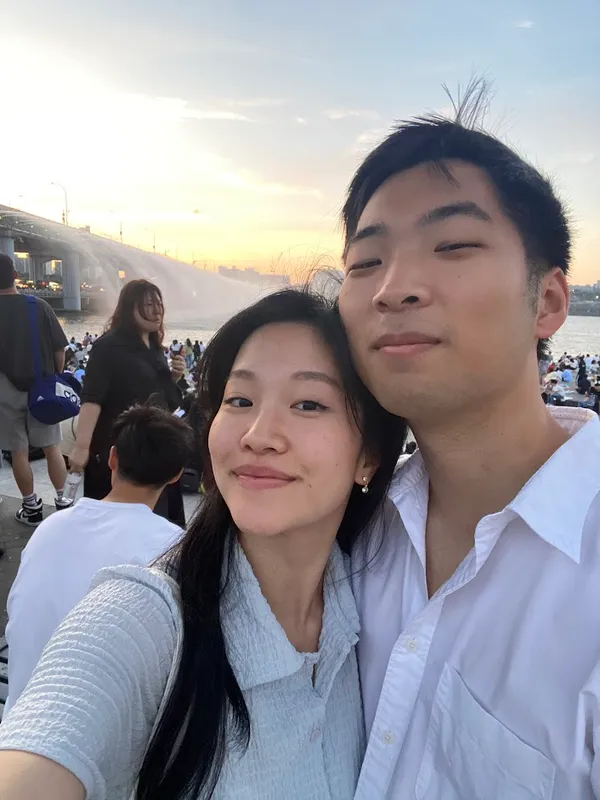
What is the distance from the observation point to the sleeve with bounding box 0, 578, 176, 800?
0.96 meters

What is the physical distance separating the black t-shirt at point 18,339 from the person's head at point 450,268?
4.01 m

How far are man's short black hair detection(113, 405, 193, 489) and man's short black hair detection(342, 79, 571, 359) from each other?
174 centimetres

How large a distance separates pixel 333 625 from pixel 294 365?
713mm

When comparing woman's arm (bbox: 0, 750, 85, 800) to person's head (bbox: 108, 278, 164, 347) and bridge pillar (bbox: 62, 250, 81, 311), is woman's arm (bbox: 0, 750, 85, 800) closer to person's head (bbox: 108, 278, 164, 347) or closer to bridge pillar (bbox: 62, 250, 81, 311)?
person's head (bbox: 108, 278, 164, 347)

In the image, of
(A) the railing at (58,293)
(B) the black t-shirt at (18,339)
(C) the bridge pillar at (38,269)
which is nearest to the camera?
(B) the black t-shirt at (18,339)

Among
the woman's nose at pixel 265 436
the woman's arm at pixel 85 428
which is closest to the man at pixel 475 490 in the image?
the woman's nose at pixel 265 436

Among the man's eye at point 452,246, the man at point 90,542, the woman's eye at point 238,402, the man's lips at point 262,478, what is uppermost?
the man's eye at point 452,246

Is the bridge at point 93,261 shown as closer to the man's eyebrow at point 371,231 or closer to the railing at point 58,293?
the railing at point 58,293

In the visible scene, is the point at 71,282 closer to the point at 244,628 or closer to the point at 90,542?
the point at 90,542

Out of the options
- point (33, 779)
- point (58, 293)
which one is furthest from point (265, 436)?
point (58, 293)

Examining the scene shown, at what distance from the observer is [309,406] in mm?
1351

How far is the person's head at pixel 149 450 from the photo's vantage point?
2.74 meters

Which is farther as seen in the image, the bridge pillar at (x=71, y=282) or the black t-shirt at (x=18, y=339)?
the bridge pillar at (x=71, y=282)

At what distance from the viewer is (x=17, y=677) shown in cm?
201
